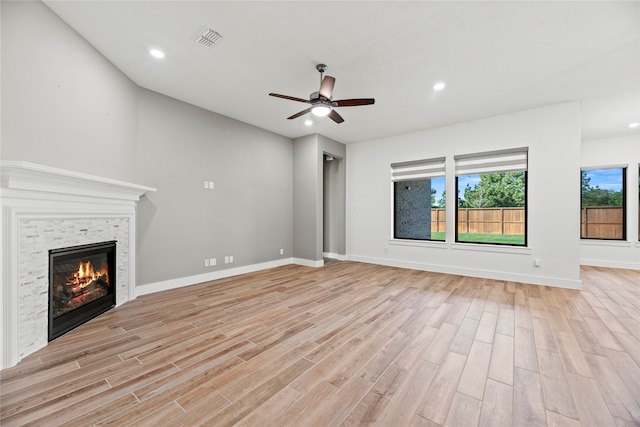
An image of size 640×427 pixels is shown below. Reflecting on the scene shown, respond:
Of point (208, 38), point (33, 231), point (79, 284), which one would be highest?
point (208, 38)

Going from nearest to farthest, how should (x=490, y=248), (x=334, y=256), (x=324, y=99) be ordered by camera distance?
(x=324, y=99), (x=490, y=248), (x=334, y=256)

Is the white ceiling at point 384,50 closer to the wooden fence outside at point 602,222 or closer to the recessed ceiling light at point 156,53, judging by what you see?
the recessed ceiling light at point 156,53

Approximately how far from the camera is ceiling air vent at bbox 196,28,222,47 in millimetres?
2625

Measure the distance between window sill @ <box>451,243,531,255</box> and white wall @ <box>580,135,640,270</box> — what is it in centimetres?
323

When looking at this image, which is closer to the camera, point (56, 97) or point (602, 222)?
point (56, 97)

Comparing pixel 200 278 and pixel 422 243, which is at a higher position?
pixel 422 243

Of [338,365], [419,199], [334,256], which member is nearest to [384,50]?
[338,365]

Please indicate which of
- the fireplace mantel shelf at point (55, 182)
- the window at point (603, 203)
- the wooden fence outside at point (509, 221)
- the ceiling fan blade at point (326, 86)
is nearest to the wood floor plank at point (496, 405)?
the ceiling fan blade at point (326, 86)

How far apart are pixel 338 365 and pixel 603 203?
313 inches

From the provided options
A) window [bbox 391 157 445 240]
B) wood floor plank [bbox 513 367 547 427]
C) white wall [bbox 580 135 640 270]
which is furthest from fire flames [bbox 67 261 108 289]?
white wall [bbox 580 135 640 270]

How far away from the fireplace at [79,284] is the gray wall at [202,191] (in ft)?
1.71

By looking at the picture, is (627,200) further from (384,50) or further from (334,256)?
(384,50)

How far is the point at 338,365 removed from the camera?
6.65ft

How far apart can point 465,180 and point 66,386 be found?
20.7 ft
